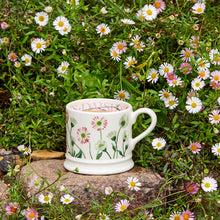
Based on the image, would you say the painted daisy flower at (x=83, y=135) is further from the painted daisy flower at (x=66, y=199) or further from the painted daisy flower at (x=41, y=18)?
the painted daisy flower at (x=41, y=18)

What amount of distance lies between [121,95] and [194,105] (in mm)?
302

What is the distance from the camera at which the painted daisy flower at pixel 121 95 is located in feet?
6.39

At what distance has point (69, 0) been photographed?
204cm

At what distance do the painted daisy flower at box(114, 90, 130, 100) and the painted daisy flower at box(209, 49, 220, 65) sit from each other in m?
0.37

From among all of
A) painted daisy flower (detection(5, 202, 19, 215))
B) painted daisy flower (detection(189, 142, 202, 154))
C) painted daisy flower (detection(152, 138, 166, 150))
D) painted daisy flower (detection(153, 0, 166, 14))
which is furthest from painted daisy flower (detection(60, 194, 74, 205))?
painted daisy flower (detection(153, 0, 166, 14))

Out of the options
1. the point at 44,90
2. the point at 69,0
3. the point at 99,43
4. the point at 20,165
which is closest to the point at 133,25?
the point at 99,43

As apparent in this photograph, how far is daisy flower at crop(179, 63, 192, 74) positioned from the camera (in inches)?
73.2

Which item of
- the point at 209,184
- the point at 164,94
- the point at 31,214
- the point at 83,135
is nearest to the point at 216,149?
the point at 209,184

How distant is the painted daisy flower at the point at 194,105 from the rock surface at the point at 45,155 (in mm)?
561

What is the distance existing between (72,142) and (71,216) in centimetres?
28

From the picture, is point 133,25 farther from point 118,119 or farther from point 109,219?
point 109,219

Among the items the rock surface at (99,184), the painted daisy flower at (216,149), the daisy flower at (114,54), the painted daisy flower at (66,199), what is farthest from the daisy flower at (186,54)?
the painted daisy flower at (66,199)

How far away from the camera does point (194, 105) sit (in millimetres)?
1852

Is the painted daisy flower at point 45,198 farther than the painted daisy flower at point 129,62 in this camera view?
No
